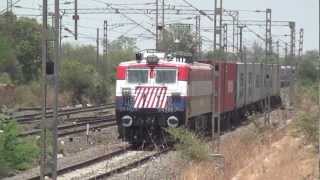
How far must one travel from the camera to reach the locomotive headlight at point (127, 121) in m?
23.9

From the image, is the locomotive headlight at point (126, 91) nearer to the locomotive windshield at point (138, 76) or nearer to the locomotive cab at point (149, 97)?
the locomotive cab at point (149, 97)

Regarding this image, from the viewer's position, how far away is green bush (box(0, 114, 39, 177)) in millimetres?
19797

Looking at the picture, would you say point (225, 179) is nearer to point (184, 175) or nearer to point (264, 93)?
point (184, 175)

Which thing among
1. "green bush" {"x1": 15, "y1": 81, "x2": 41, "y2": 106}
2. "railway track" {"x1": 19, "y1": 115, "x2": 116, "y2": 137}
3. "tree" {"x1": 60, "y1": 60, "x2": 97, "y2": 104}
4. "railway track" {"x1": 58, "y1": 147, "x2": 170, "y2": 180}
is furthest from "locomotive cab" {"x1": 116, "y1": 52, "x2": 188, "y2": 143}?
"tree" {"x1": 60, "y1": 60, "x2": 97, "y2": 104}

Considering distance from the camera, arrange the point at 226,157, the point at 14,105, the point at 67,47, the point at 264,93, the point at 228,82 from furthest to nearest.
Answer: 1. the point at 67,47
2. the point at 14,105
3. the point at 264,93
4. the point at 228,82
5. the point at 226,157

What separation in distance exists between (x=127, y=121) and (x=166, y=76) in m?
1.84

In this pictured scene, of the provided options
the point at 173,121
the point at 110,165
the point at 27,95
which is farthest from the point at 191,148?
the point at 27,95

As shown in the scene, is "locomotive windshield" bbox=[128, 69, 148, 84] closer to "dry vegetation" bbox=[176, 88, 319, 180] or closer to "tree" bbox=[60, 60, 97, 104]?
"dry vegetation" bbox=[176, 88, 319, 180]

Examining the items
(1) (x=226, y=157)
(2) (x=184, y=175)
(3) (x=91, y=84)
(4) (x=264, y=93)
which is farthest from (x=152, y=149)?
(3) (x=91, y=84)

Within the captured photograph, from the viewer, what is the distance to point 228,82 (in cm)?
3347

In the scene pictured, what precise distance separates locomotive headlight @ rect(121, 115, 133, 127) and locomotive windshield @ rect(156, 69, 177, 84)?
143 cm

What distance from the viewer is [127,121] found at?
24.0 meters

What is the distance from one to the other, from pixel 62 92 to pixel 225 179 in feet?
149

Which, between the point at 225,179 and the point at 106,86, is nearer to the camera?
the point at 225,179
